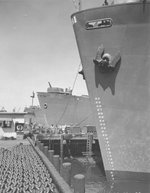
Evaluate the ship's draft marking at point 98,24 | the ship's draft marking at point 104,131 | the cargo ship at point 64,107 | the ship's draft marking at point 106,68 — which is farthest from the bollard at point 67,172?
the cargo ship at point 64,107

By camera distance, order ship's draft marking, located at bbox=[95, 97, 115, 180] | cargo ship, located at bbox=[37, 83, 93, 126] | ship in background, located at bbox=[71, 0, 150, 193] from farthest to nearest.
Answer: cargo ship, located at bbox=[37, 83, 93, 126], ship's draft marking, located at bbox=[95, 97, 115, 180], ship in background, located at bbox=[71, 0, 150, 193]

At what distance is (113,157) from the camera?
874 centimetres

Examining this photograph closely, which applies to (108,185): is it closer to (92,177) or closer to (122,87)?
(92,177)

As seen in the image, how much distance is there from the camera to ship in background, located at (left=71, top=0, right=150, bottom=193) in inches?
331

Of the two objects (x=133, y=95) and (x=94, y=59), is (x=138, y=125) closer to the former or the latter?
(x=133, y=95)

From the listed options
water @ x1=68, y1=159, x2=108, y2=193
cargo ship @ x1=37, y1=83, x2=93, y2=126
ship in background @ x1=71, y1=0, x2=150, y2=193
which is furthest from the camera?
cargo ship @ x1=37, y1=83, x2=93, y2=126

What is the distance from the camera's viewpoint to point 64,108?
118 ft

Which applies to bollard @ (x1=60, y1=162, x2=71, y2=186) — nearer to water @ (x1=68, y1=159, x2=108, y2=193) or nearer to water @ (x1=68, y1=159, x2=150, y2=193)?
water @ (x1=68, y1=159, x2=150, y2=193)

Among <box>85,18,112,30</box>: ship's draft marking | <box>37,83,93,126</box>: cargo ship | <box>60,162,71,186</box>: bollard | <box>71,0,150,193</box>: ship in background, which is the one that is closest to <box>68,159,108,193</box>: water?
<box>71,0,150,193</box>: ship in background

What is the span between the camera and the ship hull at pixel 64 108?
3503 cm

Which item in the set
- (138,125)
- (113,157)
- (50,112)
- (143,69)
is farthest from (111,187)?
(50,112)

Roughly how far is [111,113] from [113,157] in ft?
5.00

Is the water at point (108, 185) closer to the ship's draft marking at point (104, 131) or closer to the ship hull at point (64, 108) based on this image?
the ship's draft marking at point (104, 131)

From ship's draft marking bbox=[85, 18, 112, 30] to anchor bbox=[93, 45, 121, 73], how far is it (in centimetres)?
73
